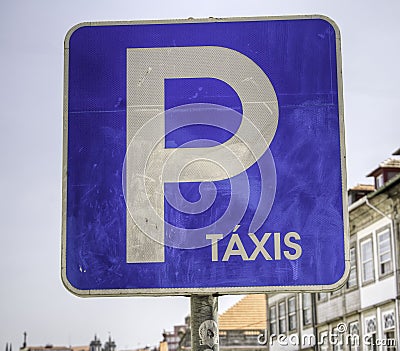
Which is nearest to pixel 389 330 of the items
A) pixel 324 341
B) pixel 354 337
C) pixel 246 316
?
pixel 354 337

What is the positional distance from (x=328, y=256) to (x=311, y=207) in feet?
0.59

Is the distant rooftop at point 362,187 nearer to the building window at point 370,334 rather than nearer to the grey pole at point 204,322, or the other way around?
the building window at point 370,334

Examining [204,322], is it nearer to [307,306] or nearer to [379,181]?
[379,181]

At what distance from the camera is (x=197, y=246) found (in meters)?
3.35

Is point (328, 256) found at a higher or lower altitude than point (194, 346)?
higher

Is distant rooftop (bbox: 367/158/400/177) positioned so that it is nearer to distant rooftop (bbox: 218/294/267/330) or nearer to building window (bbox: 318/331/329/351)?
building window (bbox: 318/331/329/351)

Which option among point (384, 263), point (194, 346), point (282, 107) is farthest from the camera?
point (384, 263)

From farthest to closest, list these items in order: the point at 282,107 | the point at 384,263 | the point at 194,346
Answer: the point at 384,263 < the point at 282,107 < the point at 194,346

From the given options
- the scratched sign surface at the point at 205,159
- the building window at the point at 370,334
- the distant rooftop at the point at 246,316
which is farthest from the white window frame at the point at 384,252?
the scratched sign surface at the point at 205,159

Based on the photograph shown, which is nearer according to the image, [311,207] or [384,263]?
[311,207]

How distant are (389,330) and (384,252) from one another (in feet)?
7.87

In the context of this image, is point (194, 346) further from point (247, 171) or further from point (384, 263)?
point (384, 263)

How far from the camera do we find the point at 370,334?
3195cm

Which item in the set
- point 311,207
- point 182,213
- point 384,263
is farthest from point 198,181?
point 384,263
